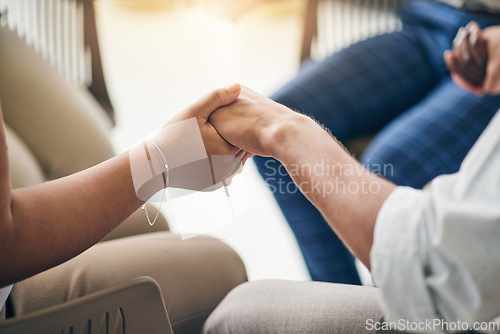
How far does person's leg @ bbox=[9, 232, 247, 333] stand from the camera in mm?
498

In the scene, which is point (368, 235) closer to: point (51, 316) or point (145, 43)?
point (51, 316)

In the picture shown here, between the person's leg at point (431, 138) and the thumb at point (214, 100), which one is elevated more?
the thumb at point (214, 100)

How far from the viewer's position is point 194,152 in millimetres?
580

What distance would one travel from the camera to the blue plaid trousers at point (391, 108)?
0.94 meters

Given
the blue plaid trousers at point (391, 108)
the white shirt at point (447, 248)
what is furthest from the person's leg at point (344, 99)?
the white shirt at point (447, 248)

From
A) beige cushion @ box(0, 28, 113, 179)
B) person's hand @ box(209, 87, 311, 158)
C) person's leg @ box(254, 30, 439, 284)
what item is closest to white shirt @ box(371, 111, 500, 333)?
person's hand @ box(209, 87, 311, 158)

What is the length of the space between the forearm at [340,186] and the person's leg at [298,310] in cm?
11

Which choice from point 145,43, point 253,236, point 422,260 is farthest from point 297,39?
point 422,260

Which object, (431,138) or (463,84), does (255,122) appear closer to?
(431,138)

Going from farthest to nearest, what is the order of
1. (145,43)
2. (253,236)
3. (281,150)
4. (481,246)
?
(145,43)
(253,236)
(281,150)
(481,246)

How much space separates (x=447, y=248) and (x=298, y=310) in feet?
0.68

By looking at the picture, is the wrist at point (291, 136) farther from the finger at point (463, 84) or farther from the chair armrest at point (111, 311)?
the finger at point (463, 84)

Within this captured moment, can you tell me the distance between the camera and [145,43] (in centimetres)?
168

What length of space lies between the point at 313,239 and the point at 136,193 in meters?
0.53
